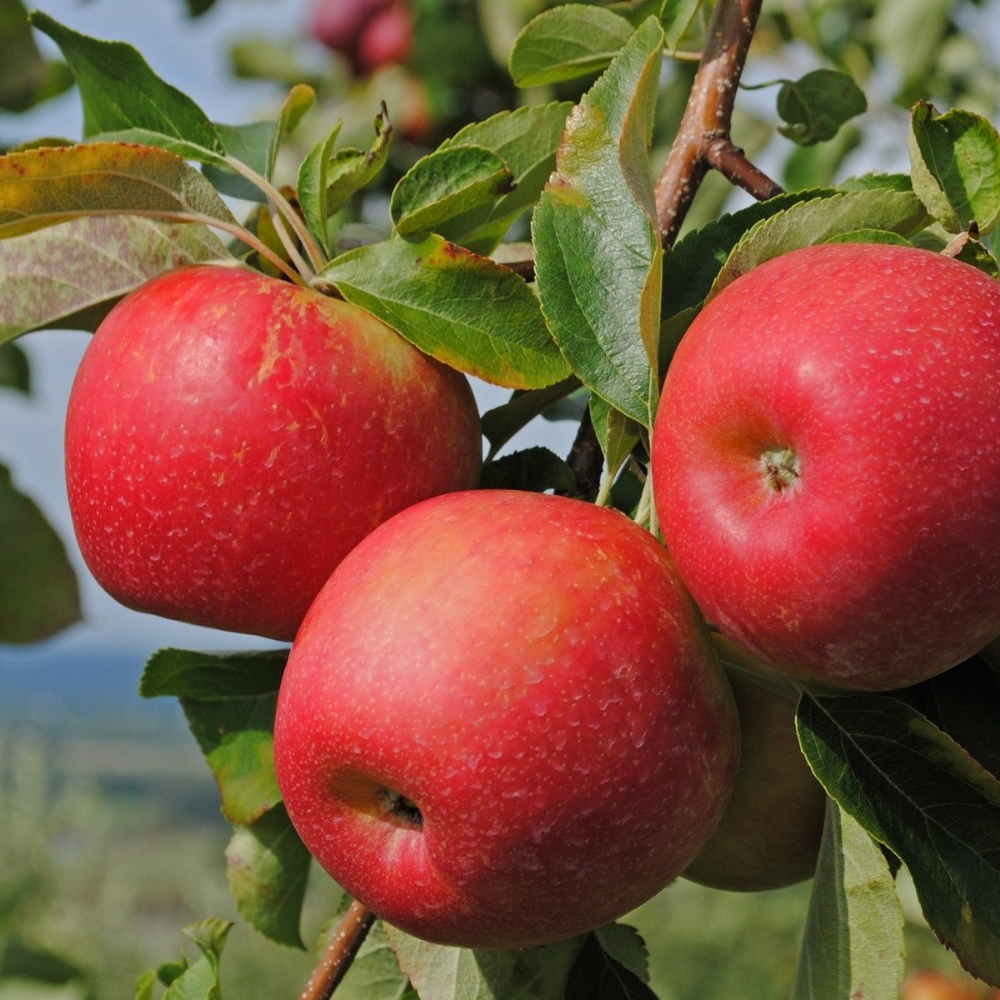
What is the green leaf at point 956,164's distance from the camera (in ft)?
2.64

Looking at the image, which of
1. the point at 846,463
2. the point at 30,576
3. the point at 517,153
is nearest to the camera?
the point at 846,463

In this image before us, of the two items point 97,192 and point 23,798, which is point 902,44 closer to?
point 97,192

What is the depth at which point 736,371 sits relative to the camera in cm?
69

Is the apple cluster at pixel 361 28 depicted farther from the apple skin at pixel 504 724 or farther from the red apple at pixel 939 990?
the apple skin at pixel 504 724

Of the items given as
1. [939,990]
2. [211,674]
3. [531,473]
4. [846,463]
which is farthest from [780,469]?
[939,990]

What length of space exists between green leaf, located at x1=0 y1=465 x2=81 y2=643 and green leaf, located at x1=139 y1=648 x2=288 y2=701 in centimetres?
83

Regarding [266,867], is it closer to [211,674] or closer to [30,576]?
[211,674]

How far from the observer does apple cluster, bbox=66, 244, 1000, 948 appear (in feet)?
2.11

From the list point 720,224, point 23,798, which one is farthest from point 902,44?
point 23,798

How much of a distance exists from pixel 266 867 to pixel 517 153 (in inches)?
25.5

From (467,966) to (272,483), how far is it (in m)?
0.41

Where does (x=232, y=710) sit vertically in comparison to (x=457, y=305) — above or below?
below

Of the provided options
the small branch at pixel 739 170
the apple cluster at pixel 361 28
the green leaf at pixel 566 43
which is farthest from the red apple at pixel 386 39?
the small branch at pixel 739 170

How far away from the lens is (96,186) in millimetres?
836
